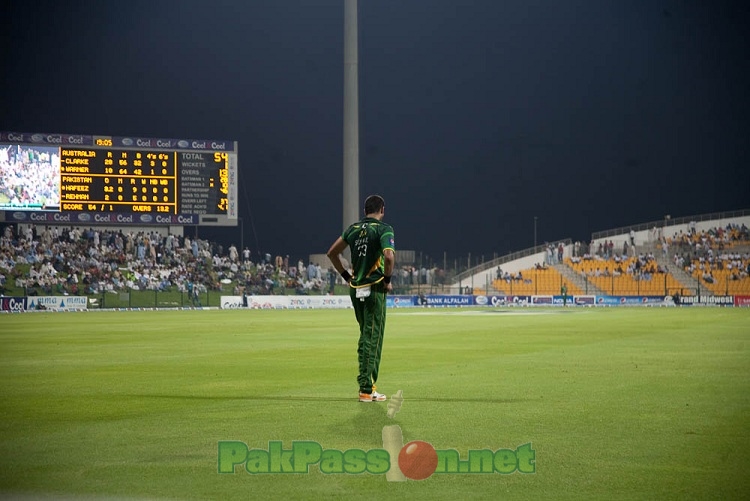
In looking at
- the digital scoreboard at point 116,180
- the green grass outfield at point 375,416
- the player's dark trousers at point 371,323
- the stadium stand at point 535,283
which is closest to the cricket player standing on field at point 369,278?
the player's dark trousers at point 371,323

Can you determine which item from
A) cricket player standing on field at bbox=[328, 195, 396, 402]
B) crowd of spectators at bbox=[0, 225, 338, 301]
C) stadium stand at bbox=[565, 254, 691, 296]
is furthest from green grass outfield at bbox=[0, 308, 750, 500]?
stadium stand at bbox=[565, 254, 691, 296]

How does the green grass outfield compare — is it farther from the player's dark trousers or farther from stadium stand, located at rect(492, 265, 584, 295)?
stadium stand, located at rect(492, 265, 584, 295)

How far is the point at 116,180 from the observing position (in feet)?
165

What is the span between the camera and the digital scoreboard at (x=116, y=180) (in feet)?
161

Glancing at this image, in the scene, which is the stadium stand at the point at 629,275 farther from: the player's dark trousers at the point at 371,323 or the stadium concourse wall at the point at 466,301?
the player's dark trousers at the point at 371,323

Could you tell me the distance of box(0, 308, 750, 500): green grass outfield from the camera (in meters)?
6.38

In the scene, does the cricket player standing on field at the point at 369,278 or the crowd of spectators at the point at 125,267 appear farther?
the crowd of spectators at the point at 125,267

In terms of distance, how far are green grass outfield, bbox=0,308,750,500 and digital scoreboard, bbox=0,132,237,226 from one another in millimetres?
30500

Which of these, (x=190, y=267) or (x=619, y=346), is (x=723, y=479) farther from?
(x=190, y=267)

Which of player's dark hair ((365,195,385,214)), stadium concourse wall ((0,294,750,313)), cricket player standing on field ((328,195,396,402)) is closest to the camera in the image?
cricket player standing on field ((328,195,396,402))

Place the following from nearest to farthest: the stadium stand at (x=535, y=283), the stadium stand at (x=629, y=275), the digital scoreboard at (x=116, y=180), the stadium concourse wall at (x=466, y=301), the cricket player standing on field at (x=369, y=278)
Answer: the cricket player standing on field at (x=369, y=278) < the digital scoreboard at (x=116, y=180) < the stadium concourse wall at (x=466, y=301) < the stadium stand at (x=629, y=275) < the stadium stand at (x=535, y=283)

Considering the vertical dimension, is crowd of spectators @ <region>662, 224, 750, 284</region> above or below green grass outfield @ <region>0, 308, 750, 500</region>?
above

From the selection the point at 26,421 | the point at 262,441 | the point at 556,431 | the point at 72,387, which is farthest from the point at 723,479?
the point at 72,387

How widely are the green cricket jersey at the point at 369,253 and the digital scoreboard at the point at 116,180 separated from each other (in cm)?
4187
